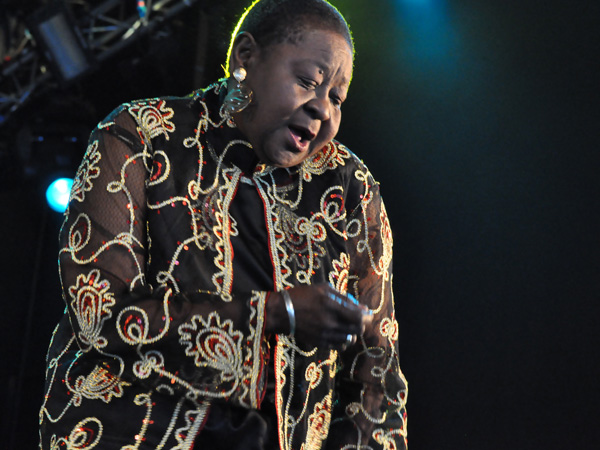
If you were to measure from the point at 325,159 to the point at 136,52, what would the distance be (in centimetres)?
251

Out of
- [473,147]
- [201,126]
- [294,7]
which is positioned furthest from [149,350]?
[473,147]

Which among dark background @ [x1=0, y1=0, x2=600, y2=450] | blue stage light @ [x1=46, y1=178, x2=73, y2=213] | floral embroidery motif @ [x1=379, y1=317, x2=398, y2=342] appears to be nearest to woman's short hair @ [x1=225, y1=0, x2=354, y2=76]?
floral embroidery motif @ [x1=379, y1=317, x2=398, y2=342]

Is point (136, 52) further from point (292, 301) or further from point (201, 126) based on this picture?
point (292, 301)

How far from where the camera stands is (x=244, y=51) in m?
1.49

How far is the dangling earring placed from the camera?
144 centimetres

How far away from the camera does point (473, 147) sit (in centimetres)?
263

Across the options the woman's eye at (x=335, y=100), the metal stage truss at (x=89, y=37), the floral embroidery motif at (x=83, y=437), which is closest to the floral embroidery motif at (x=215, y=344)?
the floral embroidery motif at (x=83, y=437)

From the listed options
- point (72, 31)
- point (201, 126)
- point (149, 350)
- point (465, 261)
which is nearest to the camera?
point (149, 350)

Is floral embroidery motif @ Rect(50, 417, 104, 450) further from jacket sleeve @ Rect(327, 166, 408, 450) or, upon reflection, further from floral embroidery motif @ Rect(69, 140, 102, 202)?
jacket sleeve @ Rect(327, 166, 408, 450)

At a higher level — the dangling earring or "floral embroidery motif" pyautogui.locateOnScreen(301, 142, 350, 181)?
the dangling earring

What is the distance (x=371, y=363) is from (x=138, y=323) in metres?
0.59

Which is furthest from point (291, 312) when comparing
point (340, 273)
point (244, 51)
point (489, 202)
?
point (489, 202)

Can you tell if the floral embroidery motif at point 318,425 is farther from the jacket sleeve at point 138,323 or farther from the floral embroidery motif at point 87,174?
the floral embroidery motif at point 87,174

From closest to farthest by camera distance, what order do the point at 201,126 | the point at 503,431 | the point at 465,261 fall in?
the point at 201,126
the point at 503,431
the point at 465,261
